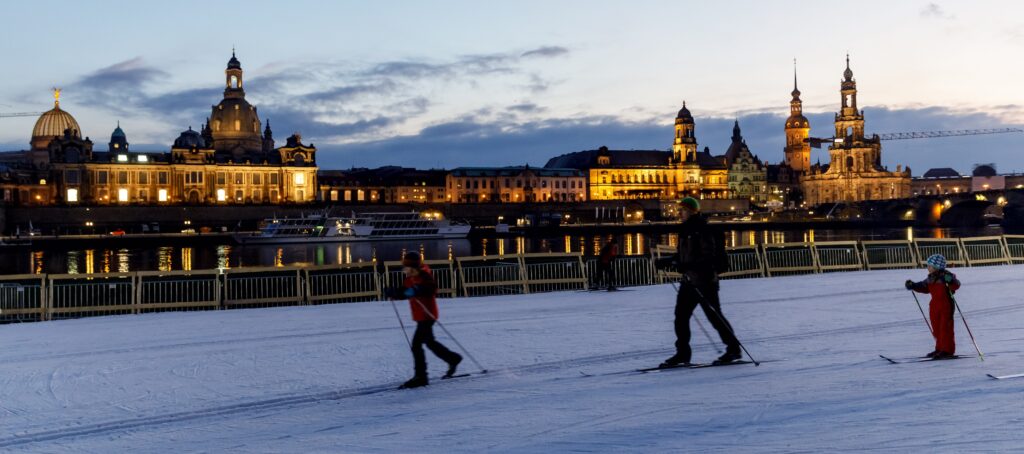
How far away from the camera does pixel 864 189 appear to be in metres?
157

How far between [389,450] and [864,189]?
532ft

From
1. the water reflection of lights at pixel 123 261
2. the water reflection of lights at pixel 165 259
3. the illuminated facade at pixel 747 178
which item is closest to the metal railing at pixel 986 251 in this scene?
the water reflection of lights at pixel 165 259

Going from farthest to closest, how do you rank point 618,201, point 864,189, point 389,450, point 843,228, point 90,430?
point 864,189 < point 618,201 < point 843,228 < point 90,430 < point 389,450

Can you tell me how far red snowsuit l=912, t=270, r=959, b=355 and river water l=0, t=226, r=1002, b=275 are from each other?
53.8m

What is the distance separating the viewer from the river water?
6153 centimetres

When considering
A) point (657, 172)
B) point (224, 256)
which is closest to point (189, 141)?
point (224, 256)

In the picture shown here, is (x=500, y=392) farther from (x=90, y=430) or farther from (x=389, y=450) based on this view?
(x=90, y=430)

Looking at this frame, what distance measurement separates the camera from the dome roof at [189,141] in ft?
404

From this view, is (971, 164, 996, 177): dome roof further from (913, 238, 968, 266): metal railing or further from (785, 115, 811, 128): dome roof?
(913, 238, 968, 266): metal railing

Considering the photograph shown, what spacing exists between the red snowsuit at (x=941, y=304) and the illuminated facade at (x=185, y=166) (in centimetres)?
11113

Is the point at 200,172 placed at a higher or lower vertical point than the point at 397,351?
higher

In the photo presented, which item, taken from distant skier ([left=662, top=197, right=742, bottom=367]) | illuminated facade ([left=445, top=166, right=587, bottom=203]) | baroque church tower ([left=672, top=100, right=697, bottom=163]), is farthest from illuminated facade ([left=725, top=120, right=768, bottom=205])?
distant skier ([left=662, top=197, right=742, bottom=367])

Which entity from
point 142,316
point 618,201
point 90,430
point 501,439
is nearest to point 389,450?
point 501,439

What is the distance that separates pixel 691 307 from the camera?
9.71 metres
